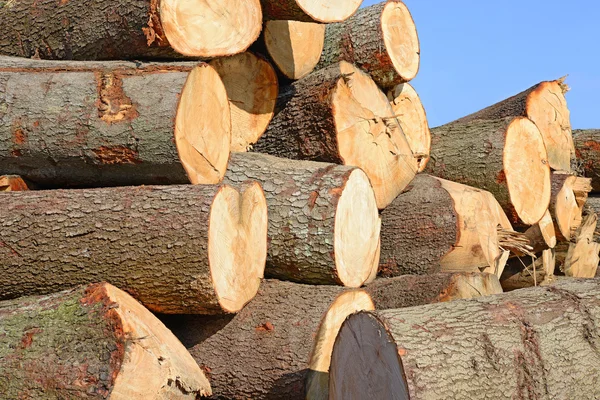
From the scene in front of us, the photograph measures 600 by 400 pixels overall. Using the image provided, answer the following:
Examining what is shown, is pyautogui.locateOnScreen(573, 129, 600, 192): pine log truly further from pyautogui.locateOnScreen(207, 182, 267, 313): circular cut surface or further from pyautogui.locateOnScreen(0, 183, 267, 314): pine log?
pyautogui.locateOnScreen(0, 183, 267, 314): pine log

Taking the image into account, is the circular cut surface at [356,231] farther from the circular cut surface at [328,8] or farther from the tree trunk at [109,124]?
the circular cut surface at [328,8]

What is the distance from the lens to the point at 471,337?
2.70m

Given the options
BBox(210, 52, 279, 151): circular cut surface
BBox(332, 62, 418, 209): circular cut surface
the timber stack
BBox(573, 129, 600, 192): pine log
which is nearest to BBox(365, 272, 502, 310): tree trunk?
the timber stack

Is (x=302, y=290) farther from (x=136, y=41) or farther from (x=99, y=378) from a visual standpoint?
(x=136, y=41)

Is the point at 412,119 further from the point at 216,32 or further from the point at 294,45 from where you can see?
the point at 216,32

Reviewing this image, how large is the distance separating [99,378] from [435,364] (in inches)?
45.0

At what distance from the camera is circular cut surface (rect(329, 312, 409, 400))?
8.39ft

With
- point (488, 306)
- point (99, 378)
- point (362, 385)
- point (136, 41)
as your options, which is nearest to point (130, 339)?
point (99, 378)

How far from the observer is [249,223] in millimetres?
3441

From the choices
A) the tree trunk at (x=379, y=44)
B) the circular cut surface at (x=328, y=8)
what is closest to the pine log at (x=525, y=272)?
the tree trunk at (x=379, y=44)

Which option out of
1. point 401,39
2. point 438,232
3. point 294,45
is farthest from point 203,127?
point 401,39

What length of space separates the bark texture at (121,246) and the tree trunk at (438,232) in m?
1.40

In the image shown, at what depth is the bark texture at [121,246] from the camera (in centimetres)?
310

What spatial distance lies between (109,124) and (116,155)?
0.45 ft
